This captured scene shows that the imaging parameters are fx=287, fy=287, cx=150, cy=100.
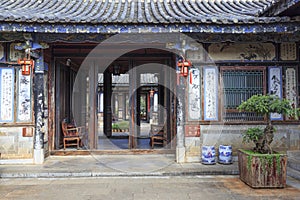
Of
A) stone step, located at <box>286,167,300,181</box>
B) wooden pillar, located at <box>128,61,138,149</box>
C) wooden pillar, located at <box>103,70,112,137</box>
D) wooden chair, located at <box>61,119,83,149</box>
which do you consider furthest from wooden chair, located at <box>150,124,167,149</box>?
stone step, located at <box>286,167,300,181</box>

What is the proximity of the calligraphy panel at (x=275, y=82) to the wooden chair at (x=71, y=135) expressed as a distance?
15.8 ft

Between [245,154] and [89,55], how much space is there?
4389mm

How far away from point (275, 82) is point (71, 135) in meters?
5.19

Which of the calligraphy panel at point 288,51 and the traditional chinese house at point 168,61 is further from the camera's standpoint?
the calligraphy panel at point 288,51

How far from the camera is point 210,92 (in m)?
6.36

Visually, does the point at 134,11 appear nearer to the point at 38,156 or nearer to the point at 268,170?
the point at 38,156

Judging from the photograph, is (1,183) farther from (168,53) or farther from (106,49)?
(168,53)

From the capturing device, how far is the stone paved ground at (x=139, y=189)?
4145mm

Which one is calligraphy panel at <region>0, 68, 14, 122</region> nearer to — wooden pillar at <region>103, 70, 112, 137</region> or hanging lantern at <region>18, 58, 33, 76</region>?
hanging lantern at <region>18, 58, 33, 76</region>

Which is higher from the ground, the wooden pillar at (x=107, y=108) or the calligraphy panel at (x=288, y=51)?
the calligraphy panel at (x=288, y=51)

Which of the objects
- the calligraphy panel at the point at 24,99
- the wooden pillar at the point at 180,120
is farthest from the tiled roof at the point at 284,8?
the calligraphy panel at the point at 24,99

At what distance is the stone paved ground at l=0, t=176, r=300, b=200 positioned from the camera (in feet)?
13.6

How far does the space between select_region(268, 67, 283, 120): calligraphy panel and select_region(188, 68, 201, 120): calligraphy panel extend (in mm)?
1603

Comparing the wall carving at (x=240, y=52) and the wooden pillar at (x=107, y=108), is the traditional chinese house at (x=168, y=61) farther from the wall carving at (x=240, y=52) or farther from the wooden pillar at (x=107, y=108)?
the wooden pillar at (x=107, y=108)
